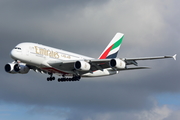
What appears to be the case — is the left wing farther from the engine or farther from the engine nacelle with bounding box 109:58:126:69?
the engine

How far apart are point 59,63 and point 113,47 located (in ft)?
53.9

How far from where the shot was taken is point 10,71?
73.8 metres

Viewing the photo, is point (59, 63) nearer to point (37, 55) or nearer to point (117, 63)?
point (37, 55)

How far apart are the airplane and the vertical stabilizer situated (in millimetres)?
4594

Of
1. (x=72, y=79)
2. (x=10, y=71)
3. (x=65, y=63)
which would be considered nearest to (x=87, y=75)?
(x=72, y=79)

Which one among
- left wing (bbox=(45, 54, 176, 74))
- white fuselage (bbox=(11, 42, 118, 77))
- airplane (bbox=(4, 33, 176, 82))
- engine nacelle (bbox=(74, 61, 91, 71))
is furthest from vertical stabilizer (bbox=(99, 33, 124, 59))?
engine nacelle (bbox=(74, 61, 91, 71))

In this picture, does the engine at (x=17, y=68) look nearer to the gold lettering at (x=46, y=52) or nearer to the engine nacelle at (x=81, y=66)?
the gold lettering at (x=46, y=52)

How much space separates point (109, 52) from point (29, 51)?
18852mm

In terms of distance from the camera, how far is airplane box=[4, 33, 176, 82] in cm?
6519

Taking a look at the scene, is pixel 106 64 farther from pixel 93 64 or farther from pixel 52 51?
pixel 52 51

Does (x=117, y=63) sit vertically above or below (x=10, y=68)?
below

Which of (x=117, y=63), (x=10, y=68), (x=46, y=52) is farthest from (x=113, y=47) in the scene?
(x=10, y=68)

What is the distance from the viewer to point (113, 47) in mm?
80938

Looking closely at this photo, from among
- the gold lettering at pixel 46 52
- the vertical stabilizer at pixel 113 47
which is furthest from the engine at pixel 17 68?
the vertical stabilizer at pixel 113 47
